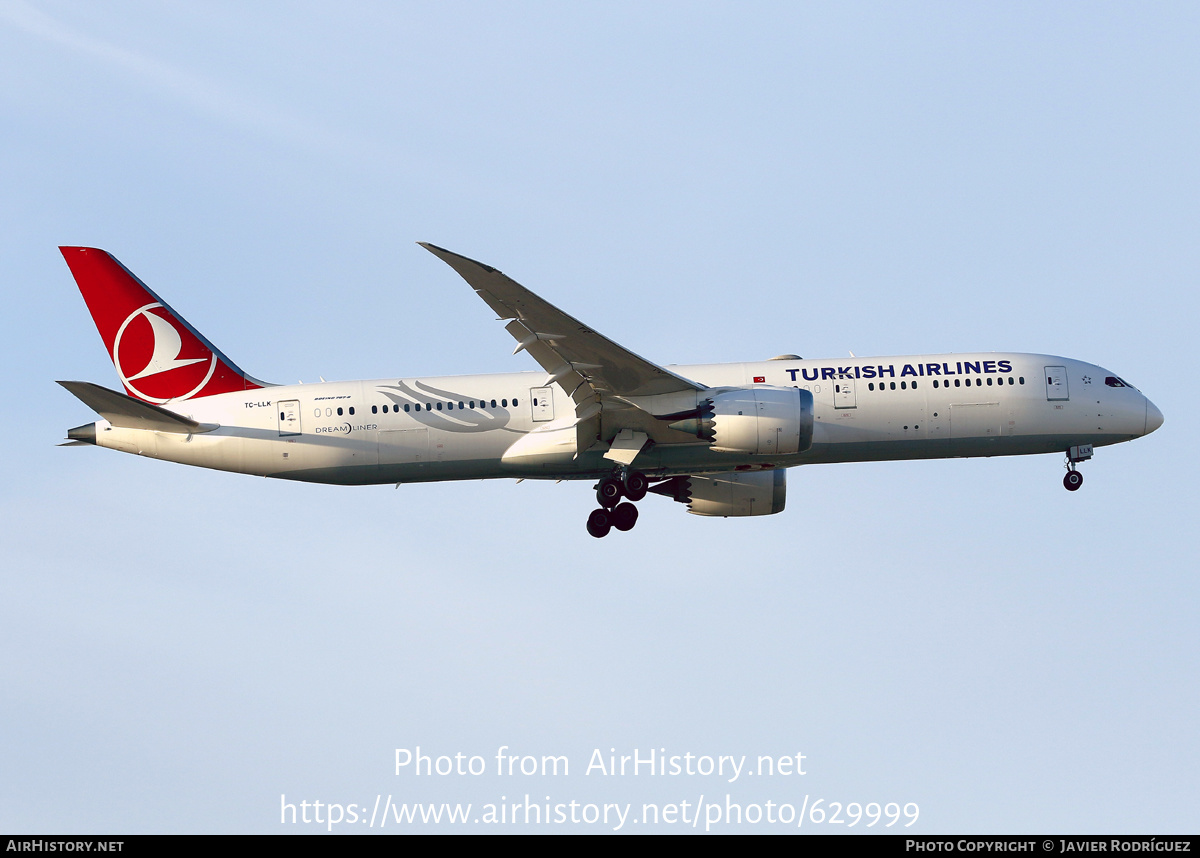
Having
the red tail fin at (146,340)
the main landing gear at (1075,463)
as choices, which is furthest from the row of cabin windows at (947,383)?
the red tail fin at (146,340)

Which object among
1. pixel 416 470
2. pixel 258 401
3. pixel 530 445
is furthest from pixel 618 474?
pixel 258 401

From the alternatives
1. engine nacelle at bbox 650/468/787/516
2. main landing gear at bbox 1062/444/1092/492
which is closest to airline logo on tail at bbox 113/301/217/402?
engine nacelle at bbox 650/468/787/516

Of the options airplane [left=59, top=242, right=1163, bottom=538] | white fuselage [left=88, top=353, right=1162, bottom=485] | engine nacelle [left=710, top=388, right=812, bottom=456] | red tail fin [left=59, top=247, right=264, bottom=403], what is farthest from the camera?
red tail fin [left=59, top=247, right=264, bottom=403]

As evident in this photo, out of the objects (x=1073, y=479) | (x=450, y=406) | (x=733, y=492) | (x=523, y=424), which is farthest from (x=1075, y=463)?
(x=450, y=406)

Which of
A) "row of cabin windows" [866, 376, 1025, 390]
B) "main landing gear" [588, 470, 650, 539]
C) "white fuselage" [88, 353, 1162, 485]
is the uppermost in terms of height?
"row of cabin windows" [866, 376, 1025, 390]

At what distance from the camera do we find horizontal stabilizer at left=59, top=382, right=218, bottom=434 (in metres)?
A: 34.5

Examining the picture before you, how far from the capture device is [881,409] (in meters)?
37.0

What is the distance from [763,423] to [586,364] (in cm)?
475

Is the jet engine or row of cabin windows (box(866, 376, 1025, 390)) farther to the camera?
row of cabin windows (box(866, 376, 1025, 390))

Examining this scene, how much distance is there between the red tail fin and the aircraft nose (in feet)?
83.0

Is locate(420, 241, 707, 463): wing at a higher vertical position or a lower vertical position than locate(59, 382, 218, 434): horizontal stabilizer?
higher

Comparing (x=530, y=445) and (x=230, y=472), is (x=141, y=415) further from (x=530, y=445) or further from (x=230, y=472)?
(x=530, y=445)

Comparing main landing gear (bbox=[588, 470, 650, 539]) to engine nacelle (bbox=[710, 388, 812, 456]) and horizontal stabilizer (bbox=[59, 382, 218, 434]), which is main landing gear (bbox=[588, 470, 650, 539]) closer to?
engine nacelle (bbox=[710, 388, 812, 456])

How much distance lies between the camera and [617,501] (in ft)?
125
